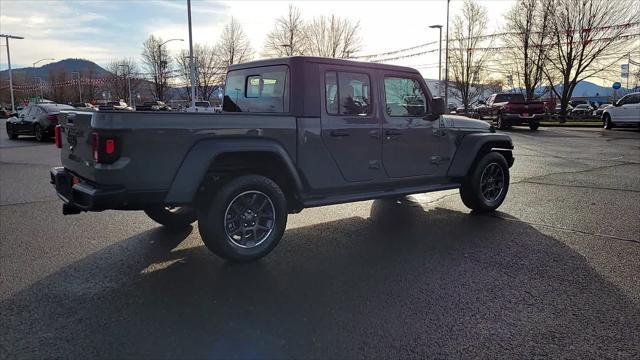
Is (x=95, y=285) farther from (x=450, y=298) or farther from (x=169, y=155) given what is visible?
(x=450, y=298)

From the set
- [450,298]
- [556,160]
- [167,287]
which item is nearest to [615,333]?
[450,298]

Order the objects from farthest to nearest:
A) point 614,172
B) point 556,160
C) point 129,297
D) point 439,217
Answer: point 556,160 → point 614,172 → point 439,217 → point 129,297

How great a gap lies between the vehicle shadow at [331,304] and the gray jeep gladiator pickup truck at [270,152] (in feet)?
1.77

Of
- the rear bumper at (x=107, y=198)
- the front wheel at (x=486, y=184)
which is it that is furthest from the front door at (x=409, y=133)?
the rear bumper at (x=107, y=198)

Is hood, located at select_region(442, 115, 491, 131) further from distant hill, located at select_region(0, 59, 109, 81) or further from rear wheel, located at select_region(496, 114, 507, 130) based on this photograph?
distant hill, located at select_region(0, 59, 109, 81)

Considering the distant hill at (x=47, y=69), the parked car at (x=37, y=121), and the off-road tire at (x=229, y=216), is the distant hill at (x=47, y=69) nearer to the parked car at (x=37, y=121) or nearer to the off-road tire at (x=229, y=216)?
the parked car at (x=37, y=121)

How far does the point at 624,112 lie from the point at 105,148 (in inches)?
997

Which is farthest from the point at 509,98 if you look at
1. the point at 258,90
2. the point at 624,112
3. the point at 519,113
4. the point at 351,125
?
the point at 258,90

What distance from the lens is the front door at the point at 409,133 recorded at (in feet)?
18.9

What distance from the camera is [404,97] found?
19.8 feet

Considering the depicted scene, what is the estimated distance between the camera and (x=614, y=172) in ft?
34.9

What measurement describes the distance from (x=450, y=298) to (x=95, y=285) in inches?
117

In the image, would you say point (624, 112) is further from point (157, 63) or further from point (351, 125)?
→ point (157, 63)

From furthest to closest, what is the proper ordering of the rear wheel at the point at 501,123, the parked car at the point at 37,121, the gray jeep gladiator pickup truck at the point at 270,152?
the rear wheel at the point at 501,123
the parked car at the point at 37,121
the gray jeep gladiator pickup truck at the point at 270,152
